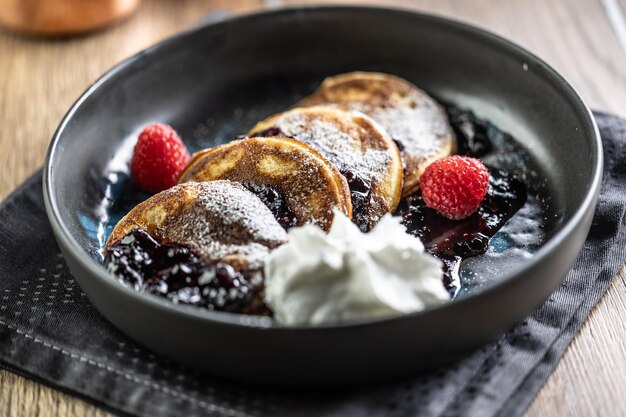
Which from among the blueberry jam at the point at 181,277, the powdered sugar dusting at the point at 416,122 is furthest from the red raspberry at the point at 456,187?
the blueberry jam at the point at 181,277

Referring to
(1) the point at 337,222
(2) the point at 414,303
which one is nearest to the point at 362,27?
(1) the point at 337,222

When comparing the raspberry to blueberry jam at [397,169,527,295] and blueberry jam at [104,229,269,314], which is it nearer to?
blueberry jam at [104,229,269,314]

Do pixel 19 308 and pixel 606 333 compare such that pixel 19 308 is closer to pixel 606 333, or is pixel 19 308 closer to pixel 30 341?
pixel 30 341

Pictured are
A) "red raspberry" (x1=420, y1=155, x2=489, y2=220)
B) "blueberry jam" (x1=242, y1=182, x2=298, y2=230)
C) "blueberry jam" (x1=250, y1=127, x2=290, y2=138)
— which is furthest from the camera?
"blueberry jam" (x1=250, y1=127, x2=290, y2=138)

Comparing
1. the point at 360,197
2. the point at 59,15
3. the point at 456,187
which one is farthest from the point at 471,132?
the point at 59,15

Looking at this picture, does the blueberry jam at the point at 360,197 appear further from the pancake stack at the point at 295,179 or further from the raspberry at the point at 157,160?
the raspberry at the point at 157,160

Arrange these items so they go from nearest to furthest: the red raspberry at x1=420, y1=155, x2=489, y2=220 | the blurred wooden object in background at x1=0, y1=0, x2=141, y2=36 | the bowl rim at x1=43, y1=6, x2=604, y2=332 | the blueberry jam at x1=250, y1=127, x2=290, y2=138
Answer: the bowl rim at x1=43, y1=6, x2=604, y2=332
the red raspberry at x1=420, y1=155, x2=489, y2=220
the blueberry jam at x1=250, y1=127, x2=290, y2=138
the blurred wooden object in background at x1=0, y1=0, x2=141, y2=36

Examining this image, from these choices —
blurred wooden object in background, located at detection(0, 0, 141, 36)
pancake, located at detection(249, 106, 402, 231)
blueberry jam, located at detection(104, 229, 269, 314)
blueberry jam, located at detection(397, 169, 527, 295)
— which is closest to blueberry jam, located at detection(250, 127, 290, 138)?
pancake, located at detection(249, 106, 402, 231)
